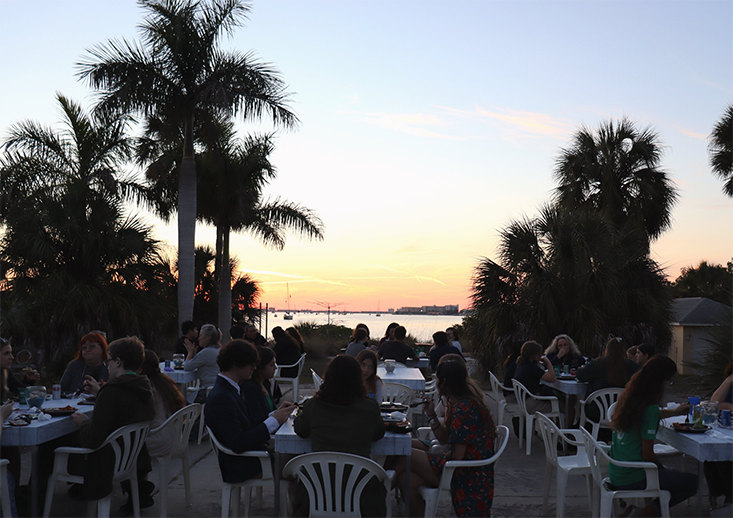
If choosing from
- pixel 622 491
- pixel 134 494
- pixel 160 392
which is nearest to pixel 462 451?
pixel 622 491

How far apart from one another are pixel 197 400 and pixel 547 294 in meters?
7.41

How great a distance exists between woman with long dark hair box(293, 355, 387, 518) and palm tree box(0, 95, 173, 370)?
9330mm

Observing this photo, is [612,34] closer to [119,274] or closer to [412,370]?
[412,370]

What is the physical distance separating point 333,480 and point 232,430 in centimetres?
86

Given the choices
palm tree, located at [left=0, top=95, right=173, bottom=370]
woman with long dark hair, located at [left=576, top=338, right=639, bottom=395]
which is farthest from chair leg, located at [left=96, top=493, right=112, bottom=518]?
palm tree, located at [left=0, top=95, right=173, bottom=370]

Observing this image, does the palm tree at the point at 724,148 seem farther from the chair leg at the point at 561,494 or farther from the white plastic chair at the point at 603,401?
the chair leg at the point at 561,494

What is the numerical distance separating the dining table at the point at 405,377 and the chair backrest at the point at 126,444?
3.55 meters

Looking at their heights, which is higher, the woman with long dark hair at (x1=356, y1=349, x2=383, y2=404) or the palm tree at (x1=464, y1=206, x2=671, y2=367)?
the palm tree at (x1=464, y1=206, x2=671, y2=367)

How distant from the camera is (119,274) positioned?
43.9ft

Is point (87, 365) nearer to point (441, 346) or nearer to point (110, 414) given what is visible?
point (110, 414)

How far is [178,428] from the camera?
4.98 meters

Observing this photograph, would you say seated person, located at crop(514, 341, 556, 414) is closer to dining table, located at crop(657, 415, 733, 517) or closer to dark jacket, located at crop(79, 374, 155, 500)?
dining table, located at crop(657, 415, 733, 517)

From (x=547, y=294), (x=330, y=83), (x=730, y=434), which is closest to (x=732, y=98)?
(x=547, y=294)

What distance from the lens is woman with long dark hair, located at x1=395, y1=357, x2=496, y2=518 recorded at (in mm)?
4137
